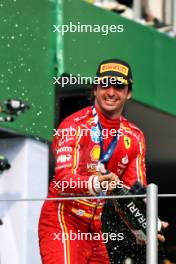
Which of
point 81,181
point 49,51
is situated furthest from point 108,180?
point 49,51

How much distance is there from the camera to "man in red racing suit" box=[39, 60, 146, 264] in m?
8.66

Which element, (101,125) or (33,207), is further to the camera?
(33,207)

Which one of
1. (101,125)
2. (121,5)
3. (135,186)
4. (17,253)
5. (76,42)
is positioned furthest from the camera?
(121,5)

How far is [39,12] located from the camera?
11.5 m

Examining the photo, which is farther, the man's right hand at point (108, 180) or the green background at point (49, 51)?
the green background at point (49, 51)

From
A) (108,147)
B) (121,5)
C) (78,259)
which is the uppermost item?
(121,5)

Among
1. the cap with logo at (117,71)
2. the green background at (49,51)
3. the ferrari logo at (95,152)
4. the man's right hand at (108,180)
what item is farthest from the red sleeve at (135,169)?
the green background at (49,51)

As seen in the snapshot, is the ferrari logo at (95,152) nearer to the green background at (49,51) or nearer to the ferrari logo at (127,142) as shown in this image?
the ferrari logo at (127,142)

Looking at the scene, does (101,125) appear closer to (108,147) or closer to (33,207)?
(108,147)

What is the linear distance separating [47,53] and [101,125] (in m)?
2.59

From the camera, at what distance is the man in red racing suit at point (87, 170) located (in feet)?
28.4

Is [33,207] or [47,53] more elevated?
[47,53]

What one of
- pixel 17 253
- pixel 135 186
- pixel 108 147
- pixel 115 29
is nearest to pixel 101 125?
pixel 108 147

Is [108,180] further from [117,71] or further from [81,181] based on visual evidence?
[117,71]
